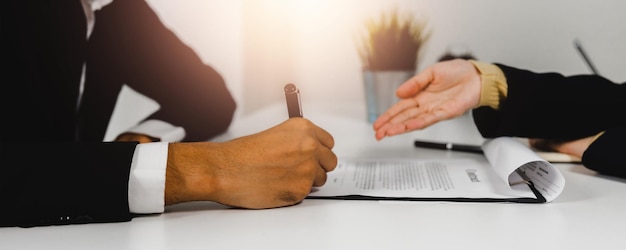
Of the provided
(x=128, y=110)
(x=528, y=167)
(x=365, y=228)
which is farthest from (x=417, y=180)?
(x=128, y=110)

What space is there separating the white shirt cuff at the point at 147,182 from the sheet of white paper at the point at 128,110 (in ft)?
2.42

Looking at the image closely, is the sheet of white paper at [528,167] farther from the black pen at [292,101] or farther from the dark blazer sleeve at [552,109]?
the black pen at [292,101]

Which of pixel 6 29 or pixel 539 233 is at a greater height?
pixel 6 29

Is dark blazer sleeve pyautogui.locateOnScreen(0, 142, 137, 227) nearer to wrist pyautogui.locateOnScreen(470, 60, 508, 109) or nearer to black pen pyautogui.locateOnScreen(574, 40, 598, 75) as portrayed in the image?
wrist pyautogui.locateOnScreen(470, 60, 508, 109)

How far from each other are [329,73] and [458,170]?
868 millimetres

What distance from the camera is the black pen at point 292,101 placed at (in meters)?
0.92

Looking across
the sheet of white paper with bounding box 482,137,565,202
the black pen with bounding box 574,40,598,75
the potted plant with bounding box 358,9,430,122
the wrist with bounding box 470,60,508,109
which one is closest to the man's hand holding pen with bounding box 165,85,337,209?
the sheet of white paper with bounding box 482,137,565,202

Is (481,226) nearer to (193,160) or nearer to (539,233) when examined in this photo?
(539,233)

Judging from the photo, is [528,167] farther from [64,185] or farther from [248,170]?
[64,185]

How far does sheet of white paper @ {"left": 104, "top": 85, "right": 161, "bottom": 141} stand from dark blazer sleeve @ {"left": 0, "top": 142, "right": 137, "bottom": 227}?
2.40ft

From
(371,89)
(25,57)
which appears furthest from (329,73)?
(25,57)

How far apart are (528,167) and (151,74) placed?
0.97m

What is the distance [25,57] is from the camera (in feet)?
4.31

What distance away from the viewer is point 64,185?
0.79 meters
